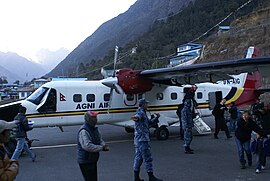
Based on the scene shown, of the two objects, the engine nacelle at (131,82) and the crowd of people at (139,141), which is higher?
the engine nacelle at (131,82)

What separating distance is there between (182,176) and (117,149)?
4.39m

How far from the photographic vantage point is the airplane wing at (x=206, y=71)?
10945 millimetres

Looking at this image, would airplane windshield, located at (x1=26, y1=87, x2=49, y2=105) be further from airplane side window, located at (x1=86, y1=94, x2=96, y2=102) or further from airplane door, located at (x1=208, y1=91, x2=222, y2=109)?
airplane door, located at (x1=208, y1=91, x2=222, y2=109)

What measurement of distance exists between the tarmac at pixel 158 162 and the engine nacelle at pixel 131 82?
2203 millimetres

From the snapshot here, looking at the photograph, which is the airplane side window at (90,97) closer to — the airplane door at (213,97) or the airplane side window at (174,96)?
the airplane side window at (174,96)

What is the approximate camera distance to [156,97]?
15070 mm

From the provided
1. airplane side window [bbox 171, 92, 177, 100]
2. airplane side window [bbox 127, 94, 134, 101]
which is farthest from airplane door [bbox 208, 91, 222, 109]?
airplane side window [bbox 127, 94, 134, 101]

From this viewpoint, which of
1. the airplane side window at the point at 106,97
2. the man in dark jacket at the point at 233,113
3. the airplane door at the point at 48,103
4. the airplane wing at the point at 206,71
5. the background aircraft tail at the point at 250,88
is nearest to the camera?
the airplane wing at the point at 206,71

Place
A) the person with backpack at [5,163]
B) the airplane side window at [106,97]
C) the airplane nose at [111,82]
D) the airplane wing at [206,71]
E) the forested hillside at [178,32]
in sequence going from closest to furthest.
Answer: the person with backpack at [5,163], the airplane wing at [206,71], the airplane nose at [111,82], the airplane side window at [106,97], the forested hillside at [178,32]

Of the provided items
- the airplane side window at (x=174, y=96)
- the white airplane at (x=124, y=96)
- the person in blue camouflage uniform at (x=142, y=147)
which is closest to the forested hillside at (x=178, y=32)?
the airplane side window at (x=174, y=96)

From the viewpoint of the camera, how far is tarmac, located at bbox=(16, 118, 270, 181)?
8.23 meters

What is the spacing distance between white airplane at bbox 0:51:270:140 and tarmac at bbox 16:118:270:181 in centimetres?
104

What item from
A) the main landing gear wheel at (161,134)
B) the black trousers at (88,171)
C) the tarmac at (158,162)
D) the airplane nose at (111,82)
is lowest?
the tarmac at (158,162)

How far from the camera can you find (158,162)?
981 cm
